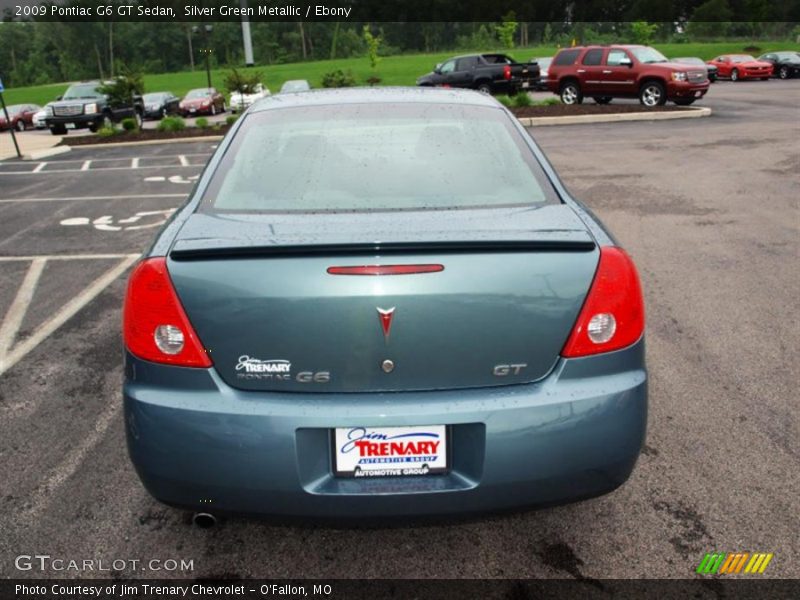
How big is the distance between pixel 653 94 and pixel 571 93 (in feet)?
9.38

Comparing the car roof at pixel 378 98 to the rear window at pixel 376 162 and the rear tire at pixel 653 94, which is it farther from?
the rear tire at pixel 653 94

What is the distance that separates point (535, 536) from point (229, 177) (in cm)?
188

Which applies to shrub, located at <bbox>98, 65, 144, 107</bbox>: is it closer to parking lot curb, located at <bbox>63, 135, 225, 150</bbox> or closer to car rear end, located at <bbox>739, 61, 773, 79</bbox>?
parking lot curb, located at <bbox>63, 135, 225, 150</bbox>

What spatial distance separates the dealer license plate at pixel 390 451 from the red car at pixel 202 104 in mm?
33940

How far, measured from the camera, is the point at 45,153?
19703mm

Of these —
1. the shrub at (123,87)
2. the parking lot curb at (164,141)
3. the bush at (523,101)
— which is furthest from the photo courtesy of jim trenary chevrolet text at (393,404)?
the shrub at (123,87)

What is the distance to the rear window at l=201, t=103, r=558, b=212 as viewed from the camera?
2.76 meters

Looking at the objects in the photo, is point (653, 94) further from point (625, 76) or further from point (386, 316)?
point (386, 316)

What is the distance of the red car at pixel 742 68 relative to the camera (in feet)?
117

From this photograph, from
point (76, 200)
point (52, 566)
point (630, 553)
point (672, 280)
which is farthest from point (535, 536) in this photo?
point (76, 200)

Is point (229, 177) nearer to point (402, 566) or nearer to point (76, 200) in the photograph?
point (402, 566)

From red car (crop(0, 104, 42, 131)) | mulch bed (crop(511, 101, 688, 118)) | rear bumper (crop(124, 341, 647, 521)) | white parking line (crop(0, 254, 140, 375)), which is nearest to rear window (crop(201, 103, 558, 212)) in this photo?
rear bumper (crop(124, 341, 647, 521))

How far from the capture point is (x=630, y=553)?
2.69m

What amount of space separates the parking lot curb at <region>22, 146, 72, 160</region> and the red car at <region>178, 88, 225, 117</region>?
512 inches
